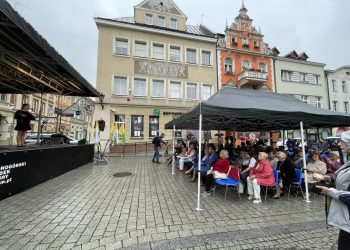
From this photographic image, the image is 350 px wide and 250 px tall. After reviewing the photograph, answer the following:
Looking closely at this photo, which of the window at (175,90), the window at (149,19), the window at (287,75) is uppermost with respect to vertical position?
the window at (149,19)

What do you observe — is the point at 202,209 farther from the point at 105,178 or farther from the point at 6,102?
the point at 6,102

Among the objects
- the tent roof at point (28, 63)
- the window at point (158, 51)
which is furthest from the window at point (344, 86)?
the tent roof at point (28, 63)

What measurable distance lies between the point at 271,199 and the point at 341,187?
3.83 meters

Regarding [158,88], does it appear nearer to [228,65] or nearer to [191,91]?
[191,91]

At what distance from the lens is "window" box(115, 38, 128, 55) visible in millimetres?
19328

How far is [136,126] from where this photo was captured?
63.4 feet

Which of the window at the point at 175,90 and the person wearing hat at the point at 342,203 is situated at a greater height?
the window at the point at 175,90

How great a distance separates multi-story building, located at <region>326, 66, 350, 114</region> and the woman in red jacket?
92.0 ft

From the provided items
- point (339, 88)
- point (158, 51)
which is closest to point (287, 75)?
point (339, 88)

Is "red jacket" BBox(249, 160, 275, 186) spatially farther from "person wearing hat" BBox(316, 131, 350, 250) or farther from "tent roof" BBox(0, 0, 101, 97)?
"tent roof" BBox(0, 0, 101, 97)

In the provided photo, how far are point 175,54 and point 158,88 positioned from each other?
416 cm

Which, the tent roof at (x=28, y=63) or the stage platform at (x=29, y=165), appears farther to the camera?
the stage platform at (x=29, y=165)

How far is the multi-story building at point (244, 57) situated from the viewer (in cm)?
2219

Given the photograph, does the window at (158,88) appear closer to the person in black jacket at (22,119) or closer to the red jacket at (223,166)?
the person in black jacket at (22,119)
